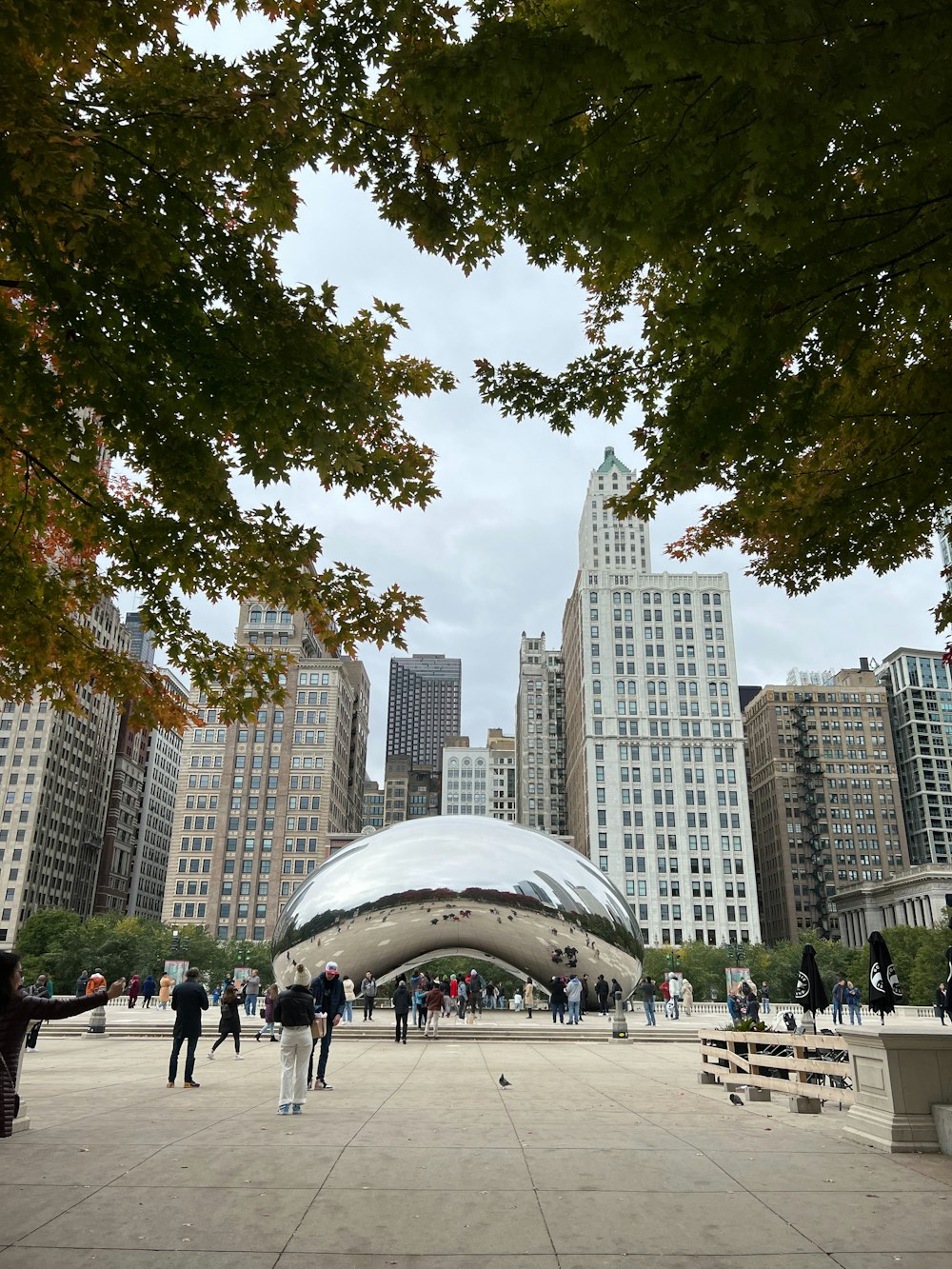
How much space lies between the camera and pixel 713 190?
502 cm

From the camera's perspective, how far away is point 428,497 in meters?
7.66

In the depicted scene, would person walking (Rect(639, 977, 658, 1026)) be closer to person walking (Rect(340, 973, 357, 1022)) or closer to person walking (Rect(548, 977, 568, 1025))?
person walking (Rect(548, 977, 568, 1025))

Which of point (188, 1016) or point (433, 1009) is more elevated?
point (188, 1016)

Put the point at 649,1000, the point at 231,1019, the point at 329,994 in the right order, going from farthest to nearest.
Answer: the point at 649,1000 → the point at 231,1019 → the point at 329,994

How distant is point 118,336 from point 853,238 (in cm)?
484

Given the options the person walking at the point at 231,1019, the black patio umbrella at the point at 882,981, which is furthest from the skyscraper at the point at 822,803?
the person walking at the point at 231,1019

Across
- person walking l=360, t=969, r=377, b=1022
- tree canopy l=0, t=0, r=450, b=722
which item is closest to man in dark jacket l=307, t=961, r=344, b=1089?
tree canopy l=0, t=0, r=450, b=722

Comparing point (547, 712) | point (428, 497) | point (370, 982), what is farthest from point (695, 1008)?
point (547, 712)

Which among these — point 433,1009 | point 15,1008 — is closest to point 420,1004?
point 433,1009

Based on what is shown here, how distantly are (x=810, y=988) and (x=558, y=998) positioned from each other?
489 inches

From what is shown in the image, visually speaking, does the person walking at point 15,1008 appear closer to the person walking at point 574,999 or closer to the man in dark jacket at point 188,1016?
the man in dark jacket at point 188,1016

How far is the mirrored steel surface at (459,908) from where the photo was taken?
79.2 feet

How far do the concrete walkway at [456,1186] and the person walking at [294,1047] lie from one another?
0.32 metres

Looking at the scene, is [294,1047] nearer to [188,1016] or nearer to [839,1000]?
[188,1016]
